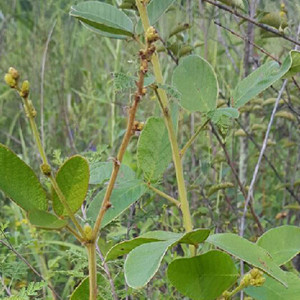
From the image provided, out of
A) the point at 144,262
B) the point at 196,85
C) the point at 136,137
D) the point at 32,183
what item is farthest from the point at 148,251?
the point at 136,137

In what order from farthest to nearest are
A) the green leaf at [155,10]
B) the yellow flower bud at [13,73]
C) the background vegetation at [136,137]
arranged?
the background vegetation at [136,137]
the green leaf at [155,10]
the yellow flower bud at [13,73]

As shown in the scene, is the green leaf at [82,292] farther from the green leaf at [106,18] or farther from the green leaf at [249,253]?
the green leaf at [106,18]

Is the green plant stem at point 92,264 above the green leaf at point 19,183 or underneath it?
underneath

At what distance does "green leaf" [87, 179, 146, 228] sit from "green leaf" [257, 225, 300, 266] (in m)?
Result: 0.16

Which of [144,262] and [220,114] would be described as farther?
[220,114]

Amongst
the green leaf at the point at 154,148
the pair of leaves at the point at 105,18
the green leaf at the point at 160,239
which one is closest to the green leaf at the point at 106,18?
the pair of leaves at the point at 105,18

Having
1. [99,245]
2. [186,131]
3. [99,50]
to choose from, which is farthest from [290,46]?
[99,50]

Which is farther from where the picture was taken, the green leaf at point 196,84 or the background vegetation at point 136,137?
the background vegetation at point 136,137

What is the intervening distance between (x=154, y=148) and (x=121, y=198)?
2.8 inches

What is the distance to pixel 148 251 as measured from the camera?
55 cm

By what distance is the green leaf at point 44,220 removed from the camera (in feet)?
1.69

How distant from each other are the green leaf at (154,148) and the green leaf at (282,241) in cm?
15

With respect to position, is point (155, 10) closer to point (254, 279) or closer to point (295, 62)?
point (295, 62)

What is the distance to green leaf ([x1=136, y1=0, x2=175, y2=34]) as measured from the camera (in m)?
0.70
